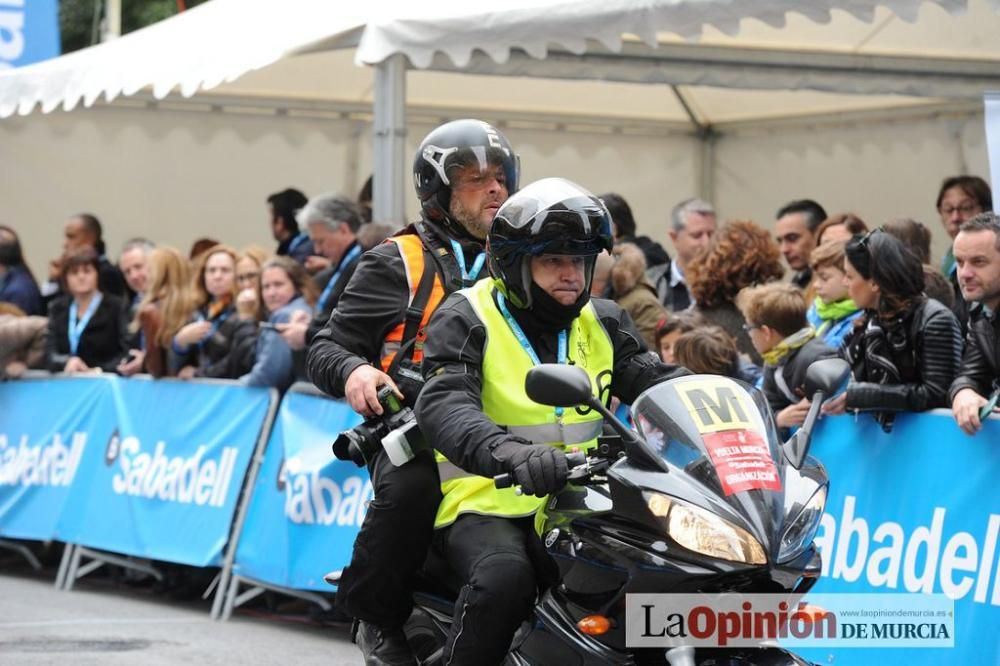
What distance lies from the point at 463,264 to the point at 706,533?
5.88ft

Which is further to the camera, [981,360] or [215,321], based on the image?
[215,321]

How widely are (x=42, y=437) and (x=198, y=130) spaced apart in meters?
4.10

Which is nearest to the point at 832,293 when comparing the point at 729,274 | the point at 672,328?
the point at 672,328

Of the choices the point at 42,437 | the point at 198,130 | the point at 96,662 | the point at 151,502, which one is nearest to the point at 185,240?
the point at 198,130

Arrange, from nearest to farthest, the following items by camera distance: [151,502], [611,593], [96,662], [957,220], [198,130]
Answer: [611,593] < [96,662] < [957,220] < [151,502] < [198,130]

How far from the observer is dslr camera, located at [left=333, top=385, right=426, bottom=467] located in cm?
543

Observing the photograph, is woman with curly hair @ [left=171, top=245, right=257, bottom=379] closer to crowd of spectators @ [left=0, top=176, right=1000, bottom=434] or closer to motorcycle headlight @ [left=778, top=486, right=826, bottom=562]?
crowd of spectators @ [left=0, top=176, right=1000, bottom=434]

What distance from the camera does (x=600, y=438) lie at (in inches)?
187

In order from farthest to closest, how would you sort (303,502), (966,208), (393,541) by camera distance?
(303,502), (966,208), (393,541)

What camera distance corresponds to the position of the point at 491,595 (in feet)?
16.0

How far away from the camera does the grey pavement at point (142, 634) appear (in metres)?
8.95

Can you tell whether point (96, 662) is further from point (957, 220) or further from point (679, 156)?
point (679, 156)

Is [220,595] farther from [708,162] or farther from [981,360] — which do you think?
[708,162]

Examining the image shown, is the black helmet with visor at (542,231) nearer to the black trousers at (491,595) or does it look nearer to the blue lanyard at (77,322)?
the black trousers at (491,595)
